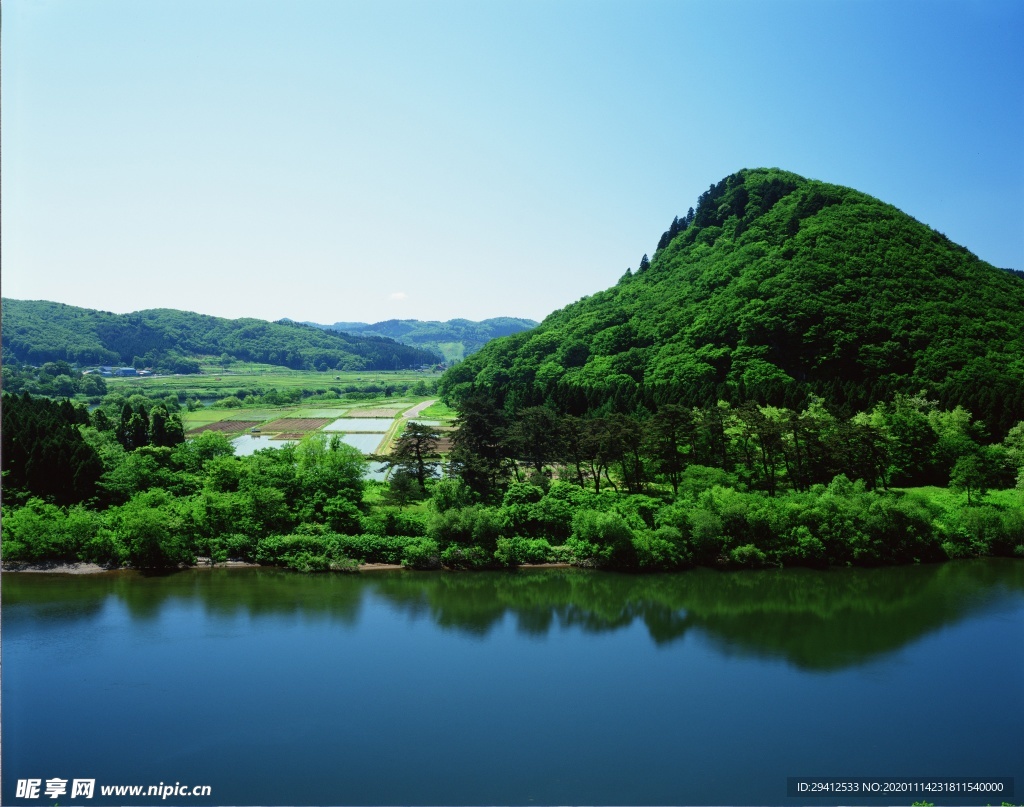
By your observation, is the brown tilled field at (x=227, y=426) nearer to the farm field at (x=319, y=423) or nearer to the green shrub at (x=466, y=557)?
the farm field at (x=319, y=423)

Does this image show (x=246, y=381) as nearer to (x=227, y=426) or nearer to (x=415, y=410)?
(x=415, y=410)

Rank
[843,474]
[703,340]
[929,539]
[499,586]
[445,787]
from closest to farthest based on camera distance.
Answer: [445,787], [499,586], [929,539], [843,474], [703,340]

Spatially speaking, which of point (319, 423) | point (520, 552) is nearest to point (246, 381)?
point (319, 423)

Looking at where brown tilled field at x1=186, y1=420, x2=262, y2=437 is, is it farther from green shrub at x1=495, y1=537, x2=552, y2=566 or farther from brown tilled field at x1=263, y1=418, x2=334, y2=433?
green shrub at x1=495, y1=537, x2=552, y2=566

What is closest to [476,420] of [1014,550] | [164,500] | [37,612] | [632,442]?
[632,442]

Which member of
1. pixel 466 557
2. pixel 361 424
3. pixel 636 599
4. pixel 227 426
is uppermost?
pixel 361 424

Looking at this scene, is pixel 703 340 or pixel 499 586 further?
pixel 703 340

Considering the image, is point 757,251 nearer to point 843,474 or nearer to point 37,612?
point 843,474
